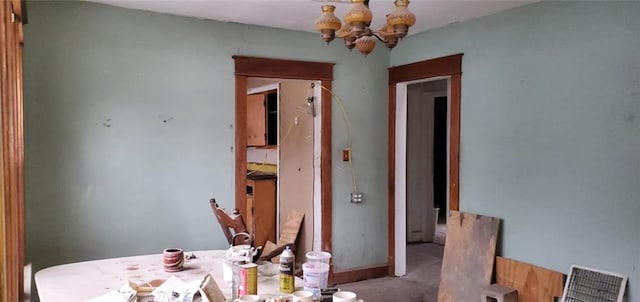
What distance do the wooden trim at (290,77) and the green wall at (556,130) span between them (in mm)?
1247

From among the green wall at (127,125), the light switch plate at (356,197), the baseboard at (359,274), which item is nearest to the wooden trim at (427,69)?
the green wall at (127,125)

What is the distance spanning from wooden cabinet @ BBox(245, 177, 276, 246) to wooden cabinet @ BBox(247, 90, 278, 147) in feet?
1.95

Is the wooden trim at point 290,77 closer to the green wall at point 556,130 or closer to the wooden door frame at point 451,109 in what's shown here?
the wooden door frame at point 451,109

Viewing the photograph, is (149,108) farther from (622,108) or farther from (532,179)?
(622,108)

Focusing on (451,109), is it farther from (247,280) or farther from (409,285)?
(247,280)

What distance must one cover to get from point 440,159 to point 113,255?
5799mm

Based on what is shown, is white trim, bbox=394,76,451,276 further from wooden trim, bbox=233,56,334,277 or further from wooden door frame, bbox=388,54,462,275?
wooden trim, bbox=233,56,334,277

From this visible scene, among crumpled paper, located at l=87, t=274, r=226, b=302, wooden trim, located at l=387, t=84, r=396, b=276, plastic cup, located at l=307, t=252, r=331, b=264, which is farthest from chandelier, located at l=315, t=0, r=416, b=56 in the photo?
wooden trim, located at l=387, t=84, r=396, b=276

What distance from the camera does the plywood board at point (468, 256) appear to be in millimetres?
3619

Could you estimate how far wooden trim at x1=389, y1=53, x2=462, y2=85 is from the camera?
400 cm

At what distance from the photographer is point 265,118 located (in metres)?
5.67

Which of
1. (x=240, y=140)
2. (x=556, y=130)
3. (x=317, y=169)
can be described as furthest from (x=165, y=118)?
(x=556, y=130)

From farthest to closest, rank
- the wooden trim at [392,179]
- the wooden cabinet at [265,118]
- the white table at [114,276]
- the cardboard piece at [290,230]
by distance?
the wooden cabinet at [265,118]
the cardboard piece at [290,230]
the wooden trim at [392,179]
the white table at [114,276]

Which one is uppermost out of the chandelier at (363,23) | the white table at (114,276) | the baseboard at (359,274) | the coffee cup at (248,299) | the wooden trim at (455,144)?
the chandelier at (363,23)
